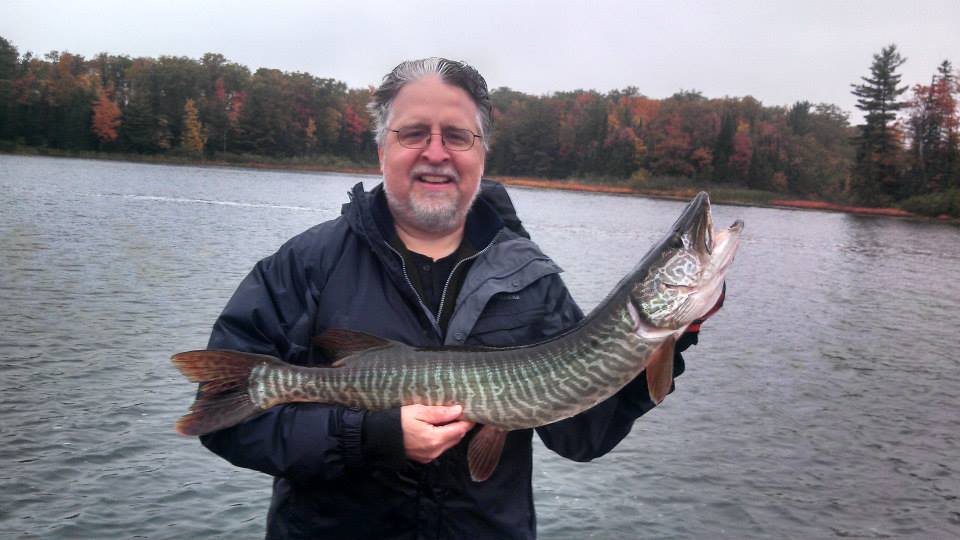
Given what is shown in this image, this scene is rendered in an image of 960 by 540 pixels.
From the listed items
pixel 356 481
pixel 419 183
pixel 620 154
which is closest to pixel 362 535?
pixel 356 481

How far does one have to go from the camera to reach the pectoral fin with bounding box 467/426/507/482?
2.63 m

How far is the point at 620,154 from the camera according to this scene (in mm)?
80938

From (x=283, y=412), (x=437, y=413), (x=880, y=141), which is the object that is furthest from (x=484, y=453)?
(x=880, y=141)

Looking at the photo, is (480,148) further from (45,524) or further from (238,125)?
(238,125)

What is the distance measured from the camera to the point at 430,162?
2887 mm

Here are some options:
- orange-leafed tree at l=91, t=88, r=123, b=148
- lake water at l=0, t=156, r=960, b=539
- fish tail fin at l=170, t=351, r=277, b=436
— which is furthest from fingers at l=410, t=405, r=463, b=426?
orange-leafed tree at l=91, t=88, r=123, b=148

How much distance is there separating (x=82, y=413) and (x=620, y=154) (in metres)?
76.6

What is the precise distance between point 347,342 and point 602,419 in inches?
39.6

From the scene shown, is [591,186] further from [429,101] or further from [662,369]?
[662,369]

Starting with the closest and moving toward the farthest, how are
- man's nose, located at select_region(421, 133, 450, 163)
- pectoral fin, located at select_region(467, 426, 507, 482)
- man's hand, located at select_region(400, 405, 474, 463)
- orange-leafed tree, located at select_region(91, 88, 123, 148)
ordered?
man's hand, located at select_region(400, 405, 474, 463) → pectoral fin, located at select_region(467, 426, 507, 482) → man's nose, located at select_region(421, 133, 450, 163) → orange-leafed tree, located at select_region(91, 88, 123, 148)

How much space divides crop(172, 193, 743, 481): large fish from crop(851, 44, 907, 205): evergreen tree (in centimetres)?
6642

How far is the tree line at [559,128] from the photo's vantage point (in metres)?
62.3

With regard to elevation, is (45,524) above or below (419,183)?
below

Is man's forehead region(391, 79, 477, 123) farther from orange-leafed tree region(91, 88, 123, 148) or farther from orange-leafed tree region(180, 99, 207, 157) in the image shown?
orange-leafed tree region(180, 99, 207, 157)
